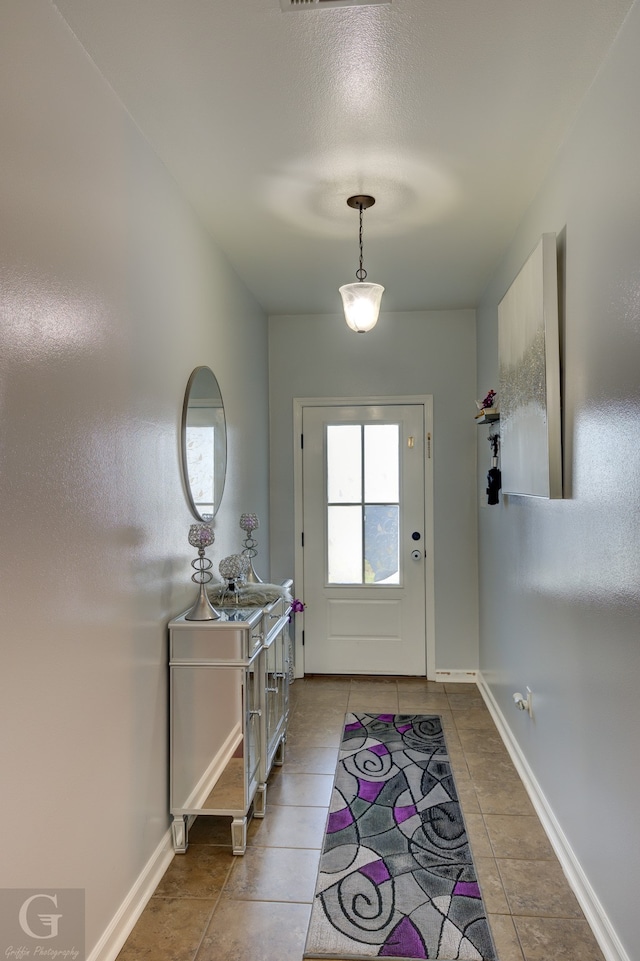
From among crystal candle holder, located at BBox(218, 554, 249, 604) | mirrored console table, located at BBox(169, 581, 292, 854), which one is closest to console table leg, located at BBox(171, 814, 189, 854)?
mirrored console table, located at BBox(169, 581, 292, 854)

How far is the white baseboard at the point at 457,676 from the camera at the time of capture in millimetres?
4180

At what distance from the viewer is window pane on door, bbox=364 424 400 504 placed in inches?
168

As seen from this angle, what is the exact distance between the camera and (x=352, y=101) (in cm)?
190

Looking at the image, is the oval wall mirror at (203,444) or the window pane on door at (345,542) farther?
the window pane on door at (345,542)

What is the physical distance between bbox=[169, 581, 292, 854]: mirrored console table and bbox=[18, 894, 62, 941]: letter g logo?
76 centimetres

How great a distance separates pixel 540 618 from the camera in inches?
97.5

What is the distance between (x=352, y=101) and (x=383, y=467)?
2.62 meters

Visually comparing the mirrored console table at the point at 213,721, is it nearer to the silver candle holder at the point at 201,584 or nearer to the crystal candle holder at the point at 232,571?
the silver candle holder at the point at 201,584

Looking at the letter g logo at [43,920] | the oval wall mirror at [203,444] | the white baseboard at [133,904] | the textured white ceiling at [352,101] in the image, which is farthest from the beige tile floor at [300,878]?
the textured white ceiling at [352,101]

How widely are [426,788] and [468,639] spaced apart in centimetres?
163

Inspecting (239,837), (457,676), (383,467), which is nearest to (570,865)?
(239,837)

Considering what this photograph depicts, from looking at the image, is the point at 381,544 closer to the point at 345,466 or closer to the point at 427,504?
the point at 427,504

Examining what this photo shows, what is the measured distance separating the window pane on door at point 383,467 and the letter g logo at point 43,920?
308 cm

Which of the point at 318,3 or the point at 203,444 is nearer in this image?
the point at 318,3
